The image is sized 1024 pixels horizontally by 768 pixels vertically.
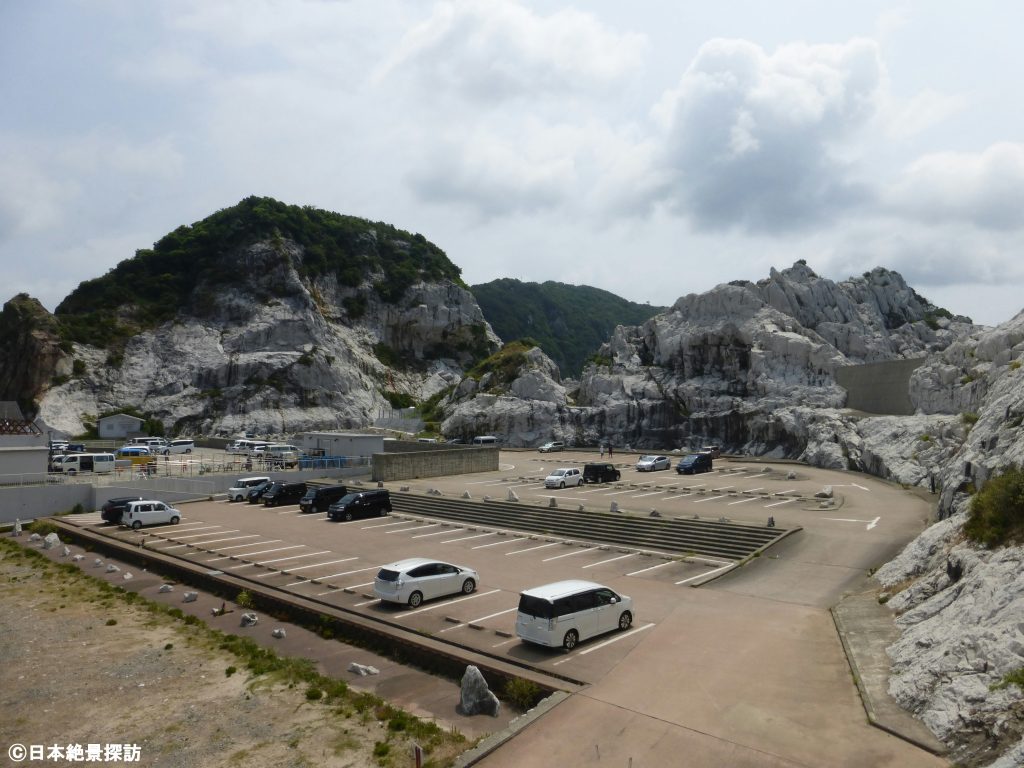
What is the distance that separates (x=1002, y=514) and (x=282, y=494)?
3601 centimetres

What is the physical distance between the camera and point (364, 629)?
16875 mm

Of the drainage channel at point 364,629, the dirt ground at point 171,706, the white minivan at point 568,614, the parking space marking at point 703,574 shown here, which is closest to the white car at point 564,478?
the parking space marking at point 703,574

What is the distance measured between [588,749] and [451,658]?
15.8 ft

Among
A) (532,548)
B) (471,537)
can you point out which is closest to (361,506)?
(471,537)

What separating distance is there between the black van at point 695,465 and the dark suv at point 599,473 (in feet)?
21.5

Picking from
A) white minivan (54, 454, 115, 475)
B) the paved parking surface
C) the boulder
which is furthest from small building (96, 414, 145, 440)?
the boulder

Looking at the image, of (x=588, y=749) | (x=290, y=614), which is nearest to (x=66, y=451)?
(x=290, y=614)

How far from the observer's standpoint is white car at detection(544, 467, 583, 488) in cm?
4153

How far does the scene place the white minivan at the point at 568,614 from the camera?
14900mm

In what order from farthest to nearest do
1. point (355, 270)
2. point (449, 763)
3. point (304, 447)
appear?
point (355, 270), point (304, 447), point (449, 763)

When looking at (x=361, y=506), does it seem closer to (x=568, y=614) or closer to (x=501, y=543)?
(x=501, y=543)

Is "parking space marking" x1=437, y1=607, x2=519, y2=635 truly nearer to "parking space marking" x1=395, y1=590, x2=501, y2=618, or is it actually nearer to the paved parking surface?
the paved parking surface

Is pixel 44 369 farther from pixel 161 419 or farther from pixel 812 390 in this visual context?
pixel 812 390

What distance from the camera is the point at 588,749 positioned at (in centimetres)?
1073
